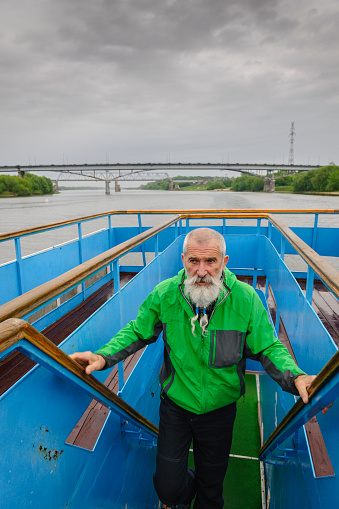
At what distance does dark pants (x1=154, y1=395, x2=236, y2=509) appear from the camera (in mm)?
1839

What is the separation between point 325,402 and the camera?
3.83 ft

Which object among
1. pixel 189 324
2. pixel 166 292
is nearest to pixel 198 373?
pixel 189 324

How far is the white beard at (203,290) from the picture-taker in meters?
1.64

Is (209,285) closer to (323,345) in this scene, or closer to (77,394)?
(323,345)

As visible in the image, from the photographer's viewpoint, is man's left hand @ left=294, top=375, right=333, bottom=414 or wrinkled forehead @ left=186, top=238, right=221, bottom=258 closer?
man's left hand @ left=294, top=375, right=333, bottom=414

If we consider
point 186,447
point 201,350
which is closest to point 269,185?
point 186,447

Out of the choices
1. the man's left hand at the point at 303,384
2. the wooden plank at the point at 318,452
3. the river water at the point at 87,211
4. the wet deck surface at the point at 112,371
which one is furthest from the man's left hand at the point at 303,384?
the river water at the point at 87,211

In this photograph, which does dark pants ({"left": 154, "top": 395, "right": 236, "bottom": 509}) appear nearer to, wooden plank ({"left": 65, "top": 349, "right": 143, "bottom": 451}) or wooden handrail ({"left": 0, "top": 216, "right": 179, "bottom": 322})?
wooden plank ({"left": 65, "top": 349, "right": 143, "bottom": 451})

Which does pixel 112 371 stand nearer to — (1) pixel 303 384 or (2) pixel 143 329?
(2) pixel 143 329

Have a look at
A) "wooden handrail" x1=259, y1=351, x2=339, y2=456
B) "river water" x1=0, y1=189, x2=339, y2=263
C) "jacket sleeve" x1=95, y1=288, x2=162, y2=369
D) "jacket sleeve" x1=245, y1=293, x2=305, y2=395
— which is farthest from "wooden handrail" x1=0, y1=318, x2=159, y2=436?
"river water" x1=0, y1=189, x2=339, y2=263

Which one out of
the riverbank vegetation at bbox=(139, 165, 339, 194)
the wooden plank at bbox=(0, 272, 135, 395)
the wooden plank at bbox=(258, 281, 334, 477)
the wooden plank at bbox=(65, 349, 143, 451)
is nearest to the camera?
the wooden plank at bbox=(258, 281, 334, 477)

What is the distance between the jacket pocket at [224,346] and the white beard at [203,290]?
0.16 meters

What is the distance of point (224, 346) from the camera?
163 centimetres

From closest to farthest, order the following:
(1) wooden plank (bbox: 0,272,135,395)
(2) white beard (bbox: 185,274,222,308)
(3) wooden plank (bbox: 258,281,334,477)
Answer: (3) wooden plank (bbox: 258,281,334,477) < (2) white beard (bbox: 185,274,222,308) < (1) wooden plank (bbox: 0,272,135,395)
